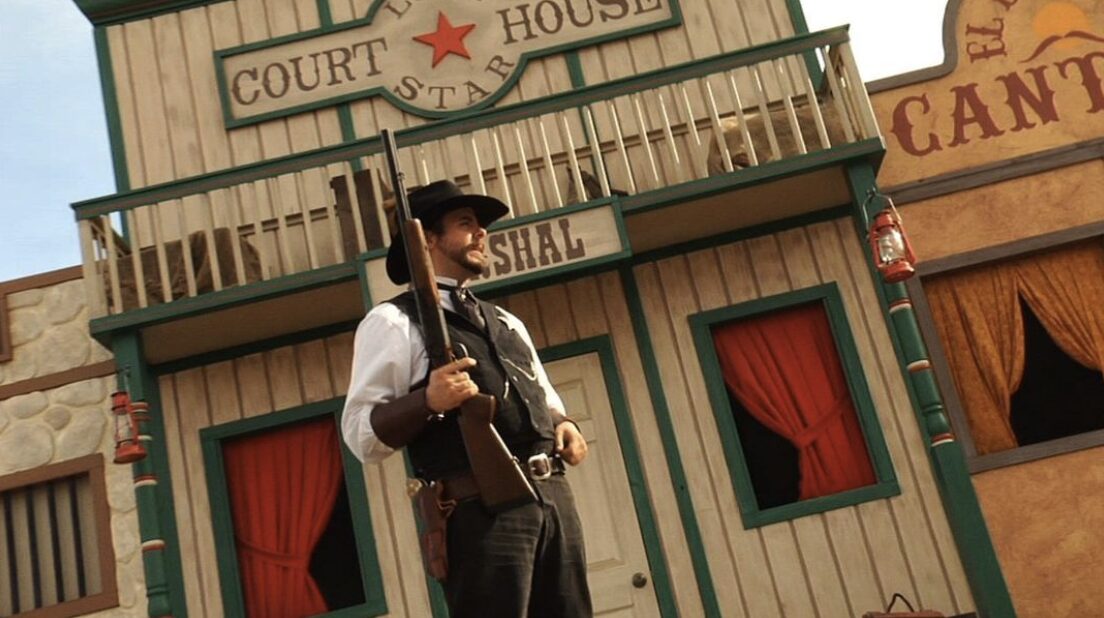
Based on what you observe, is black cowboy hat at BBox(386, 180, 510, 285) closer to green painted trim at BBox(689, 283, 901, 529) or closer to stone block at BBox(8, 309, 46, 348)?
green painted trim at BBox(689, 283, 901, 529)

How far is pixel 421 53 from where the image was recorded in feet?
37.3

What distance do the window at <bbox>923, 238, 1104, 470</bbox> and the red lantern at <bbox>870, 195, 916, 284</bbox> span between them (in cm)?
125

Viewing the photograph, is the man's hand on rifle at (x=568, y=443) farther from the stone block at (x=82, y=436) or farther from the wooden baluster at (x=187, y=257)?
the stone block at (x=82, y=436)

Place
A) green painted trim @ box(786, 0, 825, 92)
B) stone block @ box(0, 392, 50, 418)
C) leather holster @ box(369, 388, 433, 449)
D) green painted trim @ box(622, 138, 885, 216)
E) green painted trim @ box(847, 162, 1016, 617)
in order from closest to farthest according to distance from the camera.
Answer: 1. leather holster @ box(369, 388, 433, 449)
2. green painted trim @ box(847, 162, 1016, 617)
3. green painted trim @ box(622, 138, 885, 216)
4. stone block @ box(0, 392, 50, 418)
5. green painted trim @ box(786, 0, 825, 92)

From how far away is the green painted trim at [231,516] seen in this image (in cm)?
958

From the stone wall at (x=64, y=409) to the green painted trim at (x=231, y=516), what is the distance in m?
0.72

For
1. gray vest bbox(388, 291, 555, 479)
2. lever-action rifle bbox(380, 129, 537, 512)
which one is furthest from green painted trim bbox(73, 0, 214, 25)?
lever-action rifle bbox(380, 129, 537, 512)

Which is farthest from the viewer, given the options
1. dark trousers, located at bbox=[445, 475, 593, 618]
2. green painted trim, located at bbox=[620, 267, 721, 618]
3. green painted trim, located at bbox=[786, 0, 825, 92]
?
green painted trim, located at bbox=[786, 0, 825, 92]

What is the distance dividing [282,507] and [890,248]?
4.94 m

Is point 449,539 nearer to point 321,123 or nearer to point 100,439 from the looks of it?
point 100,439

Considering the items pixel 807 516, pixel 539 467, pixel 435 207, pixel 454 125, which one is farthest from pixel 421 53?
pixel 539 467

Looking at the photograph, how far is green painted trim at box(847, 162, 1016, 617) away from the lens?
29.2 feet

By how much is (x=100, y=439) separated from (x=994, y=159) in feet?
24.3

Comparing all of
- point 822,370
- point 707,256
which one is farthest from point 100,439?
point 822,370
